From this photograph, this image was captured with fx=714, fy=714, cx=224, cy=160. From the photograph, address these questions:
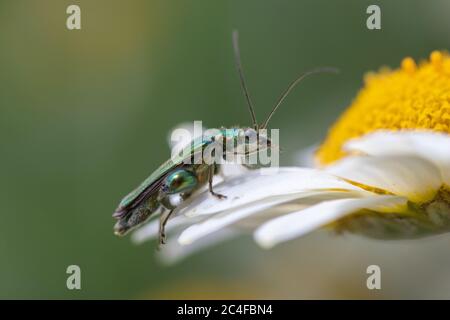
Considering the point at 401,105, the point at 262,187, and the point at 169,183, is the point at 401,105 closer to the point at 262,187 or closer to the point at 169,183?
the point at 262,187

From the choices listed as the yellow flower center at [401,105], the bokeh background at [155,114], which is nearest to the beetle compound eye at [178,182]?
the yellow flower center at [401,105]

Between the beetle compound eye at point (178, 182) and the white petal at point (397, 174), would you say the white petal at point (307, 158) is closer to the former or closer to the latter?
the beetle compound eye at point (178, 182)

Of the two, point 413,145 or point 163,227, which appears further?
point 163,227

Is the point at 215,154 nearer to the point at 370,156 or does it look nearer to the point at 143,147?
the point at 370,156

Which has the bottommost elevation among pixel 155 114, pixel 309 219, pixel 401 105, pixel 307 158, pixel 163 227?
pixel 309 219

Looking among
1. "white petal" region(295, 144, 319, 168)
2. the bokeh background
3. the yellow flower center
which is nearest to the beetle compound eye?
the yellow flower center

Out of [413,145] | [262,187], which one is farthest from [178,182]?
→ [413,145]
